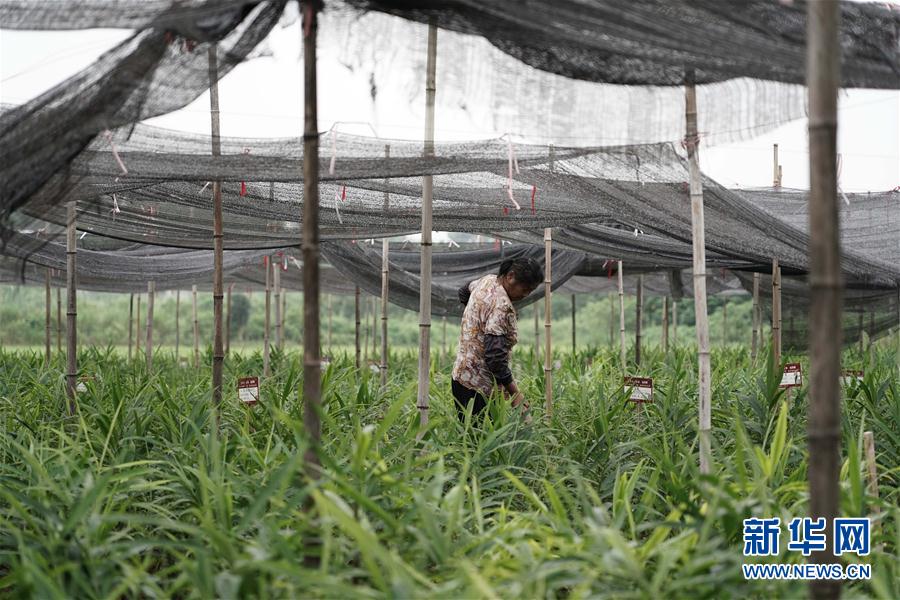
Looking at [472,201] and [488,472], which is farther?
[472,201]

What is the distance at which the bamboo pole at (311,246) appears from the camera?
7.02 ft

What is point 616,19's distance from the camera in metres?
2.06

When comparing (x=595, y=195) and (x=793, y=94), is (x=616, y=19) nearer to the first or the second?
(x=793, y=94)

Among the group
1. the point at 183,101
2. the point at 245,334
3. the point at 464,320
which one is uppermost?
the point at 183,101

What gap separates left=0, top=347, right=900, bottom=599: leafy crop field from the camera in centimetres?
185

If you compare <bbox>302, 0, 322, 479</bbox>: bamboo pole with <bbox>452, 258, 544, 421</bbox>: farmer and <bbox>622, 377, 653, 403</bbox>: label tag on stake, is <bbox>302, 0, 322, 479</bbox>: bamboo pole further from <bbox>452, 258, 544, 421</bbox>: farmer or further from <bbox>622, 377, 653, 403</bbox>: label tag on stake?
<bbox>622, 377, 653, 403</bbox>: label tag on stake

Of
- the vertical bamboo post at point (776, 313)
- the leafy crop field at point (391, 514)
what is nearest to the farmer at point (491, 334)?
the leafy crop field at point (391, 514)

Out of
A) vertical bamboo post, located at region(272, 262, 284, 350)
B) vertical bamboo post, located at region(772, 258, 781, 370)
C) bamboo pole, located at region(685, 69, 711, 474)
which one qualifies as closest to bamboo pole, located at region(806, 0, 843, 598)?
bamboo pole, located at region(685, 69, 711, 474)

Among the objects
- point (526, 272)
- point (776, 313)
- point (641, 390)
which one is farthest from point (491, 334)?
point (776, 313)

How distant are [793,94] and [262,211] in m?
2.83

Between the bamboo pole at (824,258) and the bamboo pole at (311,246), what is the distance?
1.19 metres

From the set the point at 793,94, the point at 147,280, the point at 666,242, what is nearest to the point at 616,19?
the point at 793,94

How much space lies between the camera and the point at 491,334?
13.2 ft

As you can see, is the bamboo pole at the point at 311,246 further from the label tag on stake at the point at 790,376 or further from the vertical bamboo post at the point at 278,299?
the vertical bamboo post at the point at 278,299
